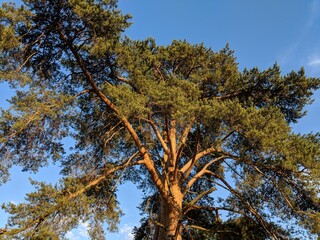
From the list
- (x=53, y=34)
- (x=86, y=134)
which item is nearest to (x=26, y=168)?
(x=86, y=134)

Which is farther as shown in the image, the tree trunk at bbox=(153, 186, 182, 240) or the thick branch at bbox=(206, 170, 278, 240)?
the thick branch at bbox=(206, 170, 278, 240)

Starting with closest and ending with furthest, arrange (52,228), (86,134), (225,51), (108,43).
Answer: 1. (52,228)
2. (108,43)
3. (86,134)
4. (225,51)

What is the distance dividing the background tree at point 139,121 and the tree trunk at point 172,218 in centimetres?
3

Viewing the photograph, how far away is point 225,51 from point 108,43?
5.38m

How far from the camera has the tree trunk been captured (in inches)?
370

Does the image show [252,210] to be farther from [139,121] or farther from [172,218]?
[139,121]

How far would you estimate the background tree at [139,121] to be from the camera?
874 cm

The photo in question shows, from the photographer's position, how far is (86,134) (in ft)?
38.1

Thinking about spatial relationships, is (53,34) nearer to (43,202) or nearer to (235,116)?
(43,202)

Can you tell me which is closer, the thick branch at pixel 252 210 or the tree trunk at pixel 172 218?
the tree trunk at pixel 172 218

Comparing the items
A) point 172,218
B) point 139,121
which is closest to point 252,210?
point 172,218

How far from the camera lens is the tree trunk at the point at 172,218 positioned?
9391 mm

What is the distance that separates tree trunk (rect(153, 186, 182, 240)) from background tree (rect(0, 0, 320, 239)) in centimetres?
3

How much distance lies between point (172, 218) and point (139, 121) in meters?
2.91
